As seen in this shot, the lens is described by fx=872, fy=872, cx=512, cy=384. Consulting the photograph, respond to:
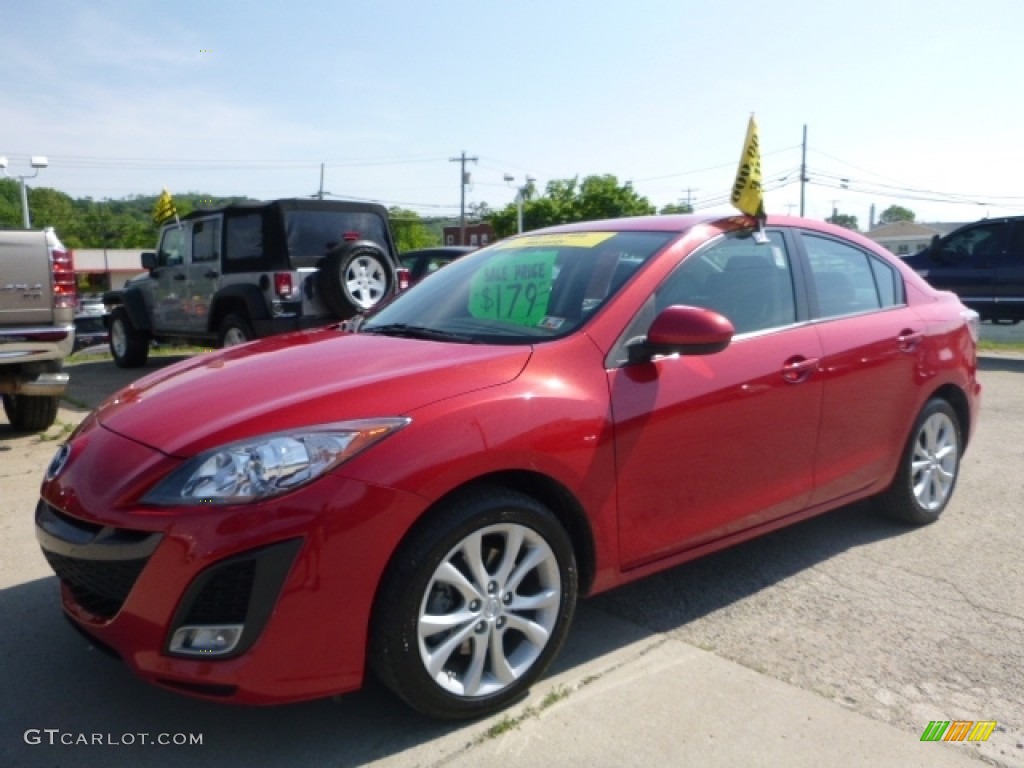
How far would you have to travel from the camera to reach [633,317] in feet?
10.3

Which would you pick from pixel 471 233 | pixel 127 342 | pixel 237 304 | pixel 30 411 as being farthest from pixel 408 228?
pixel 30 411

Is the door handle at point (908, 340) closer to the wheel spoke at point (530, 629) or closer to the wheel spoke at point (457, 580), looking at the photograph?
the wheel spoke at point (530, 629)

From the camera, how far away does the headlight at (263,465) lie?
2.34m

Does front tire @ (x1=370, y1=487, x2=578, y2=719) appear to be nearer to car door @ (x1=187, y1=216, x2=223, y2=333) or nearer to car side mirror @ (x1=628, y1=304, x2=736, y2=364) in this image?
car side mirror @ (x1=628, y1=304, x2=736, y2=364)

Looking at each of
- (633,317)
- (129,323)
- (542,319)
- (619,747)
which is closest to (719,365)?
(633,317)

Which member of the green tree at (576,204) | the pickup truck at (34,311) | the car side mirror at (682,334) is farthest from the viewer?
the green tree at (576,204)

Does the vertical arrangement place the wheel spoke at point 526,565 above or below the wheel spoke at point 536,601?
above

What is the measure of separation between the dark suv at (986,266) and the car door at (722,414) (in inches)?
418

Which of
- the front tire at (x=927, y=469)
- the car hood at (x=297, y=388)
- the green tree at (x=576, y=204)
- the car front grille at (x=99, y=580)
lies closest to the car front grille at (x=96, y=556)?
the car front grille at (x=99, y=580)

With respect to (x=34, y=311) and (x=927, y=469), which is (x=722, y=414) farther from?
(x=34, y=311)

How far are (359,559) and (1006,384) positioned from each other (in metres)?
9.11

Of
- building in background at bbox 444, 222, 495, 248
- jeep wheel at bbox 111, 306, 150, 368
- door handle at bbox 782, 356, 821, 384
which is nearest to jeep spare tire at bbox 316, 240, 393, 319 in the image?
jeep wheel at bbox 111, 306, 150, 368

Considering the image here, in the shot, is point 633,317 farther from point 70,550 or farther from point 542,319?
point 70,550

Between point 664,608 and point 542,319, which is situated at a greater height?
point 542,319
